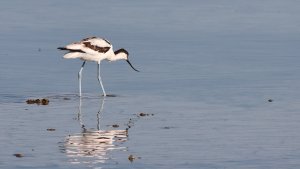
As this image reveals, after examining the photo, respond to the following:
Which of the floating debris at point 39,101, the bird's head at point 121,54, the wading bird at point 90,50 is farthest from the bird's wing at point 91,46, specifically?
the floating debris at point 39,101

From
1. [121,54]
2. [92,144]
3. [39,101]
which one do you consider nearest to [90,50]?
[121,54]

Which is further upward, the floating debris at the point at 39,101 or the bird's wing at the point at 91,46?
the bird's wing at the point at 91,46

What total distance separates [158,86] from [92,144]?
6015mm

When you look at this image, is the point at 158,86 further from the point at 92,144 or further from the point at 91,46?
the point at 92,144

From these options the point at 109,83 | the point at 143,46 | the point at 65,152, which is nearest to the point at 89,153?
the point at 65,152

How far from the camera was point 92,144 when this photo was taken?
16.1 m

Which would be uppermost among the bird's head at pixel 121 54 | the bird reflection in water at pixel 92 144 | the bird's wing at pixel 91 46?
the bird's wing at pixel 91 46

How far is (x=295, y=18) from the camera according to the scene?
104ft

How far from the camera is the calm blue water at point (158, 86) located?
610 inches

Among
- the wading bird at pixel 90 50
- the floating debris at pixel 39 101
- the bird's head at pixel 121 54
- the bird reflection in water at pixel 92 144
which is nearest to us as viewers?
the bird reflection in water at pixel 92 144

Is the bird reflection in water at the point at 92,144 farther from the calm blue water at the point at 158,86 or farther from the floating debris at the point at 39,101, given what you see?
the floating debris at the point at 39,101

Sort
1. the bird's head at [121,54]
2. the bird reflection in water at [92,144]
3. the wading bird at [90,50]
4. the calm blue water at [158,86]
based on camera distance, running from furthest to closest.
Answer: the bird's head at [121,54] → the wading bird at [90,50] → the calm blue water at [158,86] → the bird reflection in water at [92,144]

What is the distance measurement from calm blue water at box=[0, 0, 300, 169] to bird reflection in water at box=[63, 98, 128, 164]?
0.07 ft

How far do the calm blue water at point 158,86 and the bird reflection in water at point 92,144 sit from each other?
2 cm
